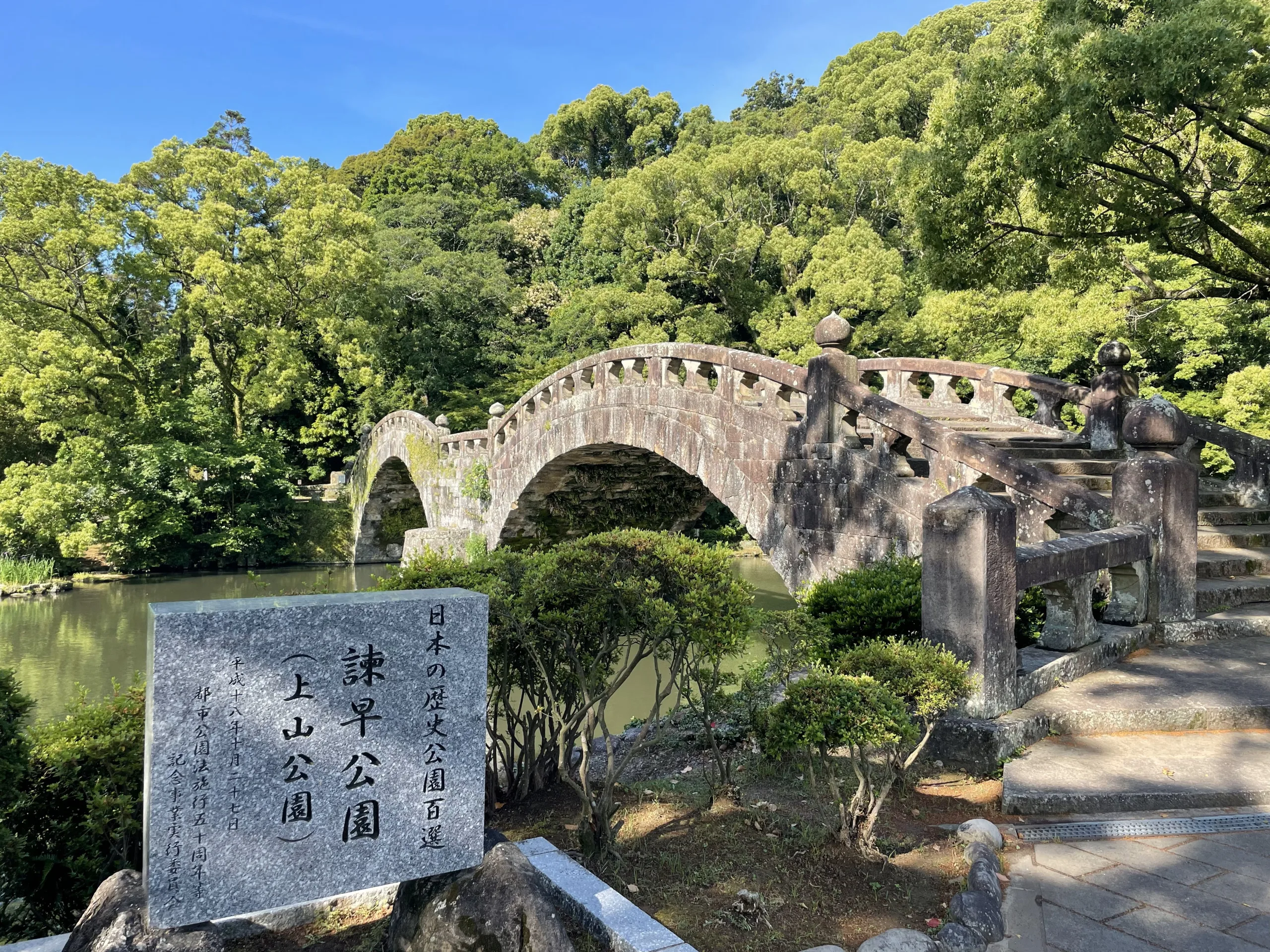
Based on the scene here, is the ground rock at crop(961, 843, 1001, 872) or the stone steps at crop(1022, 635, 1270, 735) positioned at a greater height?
the stone steps at crop(1022, 635, 1270, 735)

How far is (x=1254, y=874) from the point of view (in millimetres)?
2930

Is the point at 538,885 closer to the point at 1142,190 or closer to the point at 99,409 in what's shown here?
the point at 1142,190

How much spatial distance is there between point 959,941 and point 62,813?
3524 millimetres

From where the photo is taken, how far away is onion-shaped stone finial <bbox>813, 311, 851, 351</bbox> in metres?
7.02

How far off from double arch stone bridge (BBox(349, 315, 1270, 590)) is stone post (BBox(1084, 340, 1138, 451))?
13 millimetres

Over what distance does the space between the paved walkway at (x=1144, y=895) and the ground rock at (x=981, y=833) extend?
0.21 ft

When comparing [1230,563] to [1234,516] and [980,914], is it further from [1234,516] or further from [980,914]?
[980,914]

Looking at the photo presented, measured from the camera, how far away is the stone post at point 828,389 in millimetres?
7059

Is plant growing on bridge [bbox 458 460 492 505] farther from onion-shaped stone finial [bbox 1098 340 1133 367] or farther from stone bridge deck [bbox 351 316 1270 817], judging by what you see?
onion-shaped stone finial [bbox 1098 340 1133 367]

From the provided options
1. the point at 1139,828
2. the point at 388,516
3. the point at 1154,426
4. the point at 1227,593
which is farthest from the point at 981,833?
the point at 388,516

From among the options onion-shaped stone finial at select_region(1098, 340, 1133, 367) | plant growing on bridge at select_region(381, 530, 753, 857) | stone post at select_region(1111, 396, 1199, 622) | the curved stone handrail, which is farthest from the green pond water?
onion-shaped stone finial at select_region(1098, 340, 1133, 367)

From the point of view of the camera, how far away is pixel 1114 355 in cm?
801

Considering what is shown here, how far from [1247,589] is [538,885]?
5.99 m

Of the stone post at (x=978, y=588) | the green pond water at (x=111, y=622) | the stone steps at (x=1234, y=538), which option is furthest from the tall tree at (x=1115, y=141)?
the green pond water at (x=111, y=622)
